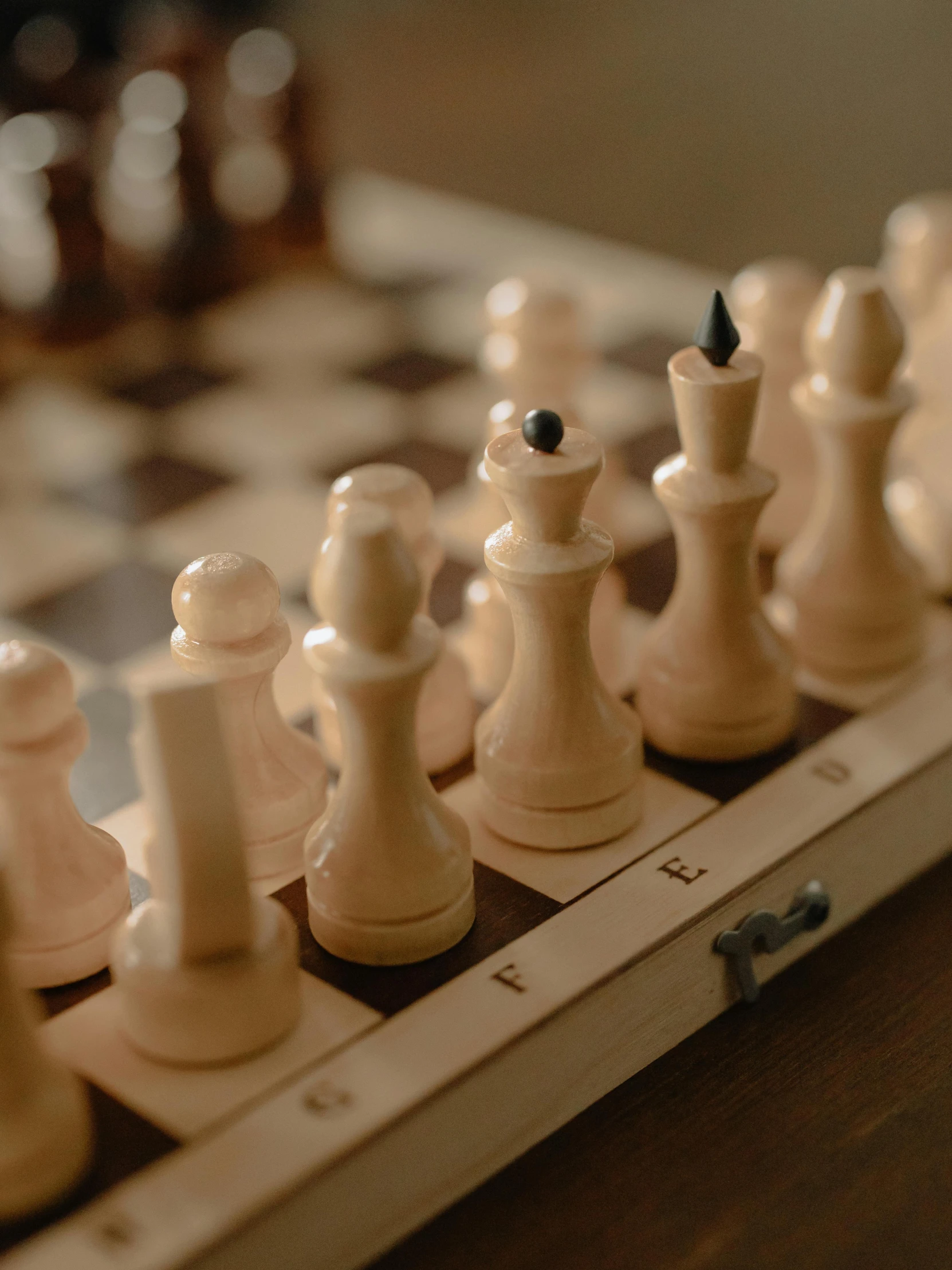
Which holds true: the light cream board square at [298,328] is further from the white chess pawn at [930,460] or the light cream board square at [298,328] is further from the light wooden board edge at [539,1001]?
the light wooden board edge at [539,1001]

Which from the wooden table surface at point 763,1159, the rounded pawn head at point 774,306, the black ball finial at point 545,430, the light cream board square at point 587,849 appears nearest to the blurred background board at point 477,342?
the wooden table surface at point 763,1159

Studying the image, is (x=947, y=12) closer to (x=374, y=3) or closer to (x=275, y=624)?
(x=374, y=3)

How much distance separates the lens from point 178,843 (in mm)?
654

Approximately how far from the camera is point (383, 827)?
0.76 meters

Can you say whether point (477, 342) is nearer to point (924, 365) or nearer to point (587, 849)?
point (924, 365)

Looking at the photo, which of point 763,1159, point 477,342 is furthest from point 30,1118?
point 477,342

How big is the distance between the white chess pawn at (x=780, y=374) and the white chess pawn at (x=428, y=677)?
1.09 feet

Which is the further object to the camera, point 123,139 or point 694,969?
point 123,139

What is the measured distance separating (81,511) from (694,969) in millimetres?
756

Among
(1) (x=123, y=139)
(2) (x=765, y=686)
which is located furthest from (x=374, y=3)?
(2) (x=765, y=686)

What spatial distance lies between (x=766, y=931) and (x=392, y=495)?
32 cm

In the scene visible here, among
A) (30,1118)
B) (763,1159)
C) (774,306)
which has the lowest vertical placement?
(763,1159)

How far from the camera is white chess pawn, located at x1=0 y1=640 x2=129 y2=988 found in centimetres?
74

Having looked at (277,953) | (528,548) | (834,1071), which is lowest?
(834,1071)
